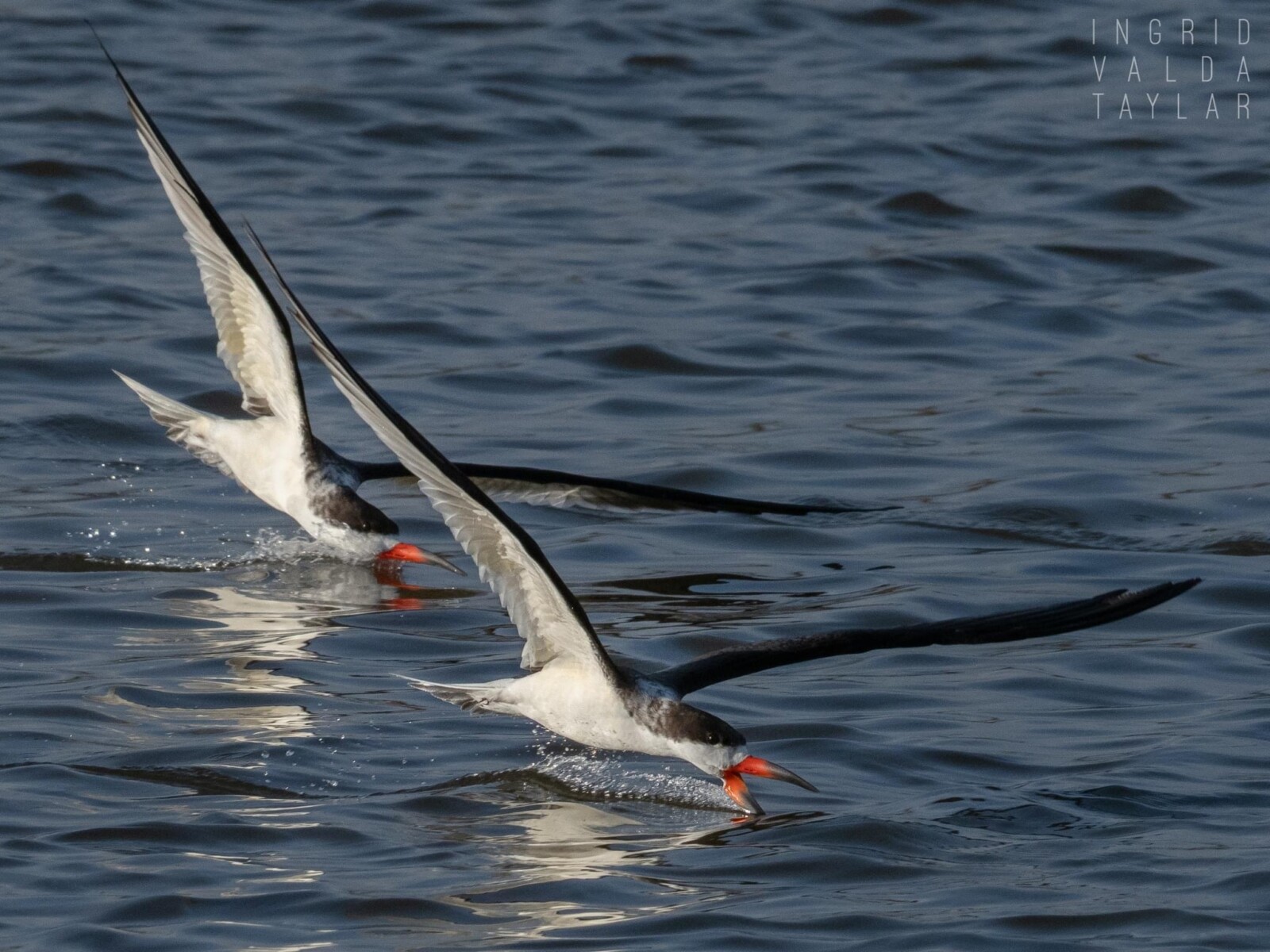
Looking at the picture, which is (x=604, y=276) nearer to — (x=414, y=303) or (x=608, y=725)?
(x=414, y=303)

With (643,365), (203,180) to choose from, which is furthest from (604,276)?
(203,180)

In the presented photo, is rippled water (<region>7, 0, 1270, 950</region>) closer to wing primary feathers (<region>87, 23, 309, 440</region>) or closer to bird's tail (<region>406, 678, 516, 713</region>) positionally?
bird's tail (<region>406, 678, 516, 713</region>)

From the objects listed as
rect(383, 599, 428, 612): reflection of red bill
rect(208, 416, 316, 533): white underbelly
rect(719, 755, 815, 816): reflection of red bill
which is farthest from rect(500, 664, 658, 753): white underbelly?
rect(208, 416, 316, 533): white underbelly

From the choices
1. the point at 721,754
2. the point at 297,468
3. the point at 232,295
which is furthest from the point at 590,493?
the point at 721,754

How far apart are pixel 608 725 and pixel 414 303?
805cm

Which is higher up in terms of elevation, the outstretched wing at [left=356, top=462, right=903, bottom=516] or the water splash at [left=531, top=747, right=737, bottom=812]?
the outstretched wing at [left=356, top=462, right=903, bottom=516]

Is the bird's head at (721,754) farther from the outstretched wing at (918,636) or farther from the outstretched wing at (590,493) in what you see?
the outstretched wing at (590,493)

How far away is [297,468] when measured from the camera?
10.5m

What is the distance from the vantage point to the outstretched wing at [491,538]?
610 cm

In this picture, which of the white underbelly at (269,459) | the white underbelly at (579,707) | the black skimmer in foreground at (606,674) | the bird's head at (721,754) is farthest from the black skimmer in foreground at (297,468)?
the bird's head at (721,754)

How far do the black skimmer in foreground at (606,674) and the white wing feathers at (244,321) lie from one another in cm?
147

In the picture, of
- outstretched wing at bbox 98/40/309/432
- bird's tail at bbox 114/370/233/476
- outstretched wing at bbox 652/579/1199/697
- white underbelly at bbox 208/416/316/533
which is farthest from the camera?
bird's tail at bbox 114/370/233/476

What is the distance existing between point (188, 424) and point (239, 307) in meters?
0.97

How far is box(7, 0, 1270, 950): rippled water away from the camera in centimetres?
679
